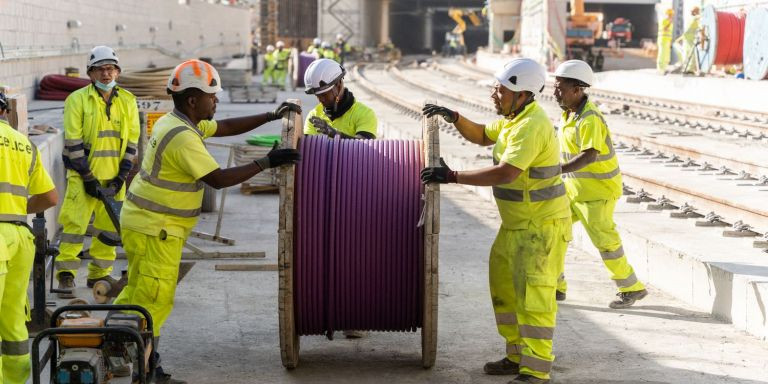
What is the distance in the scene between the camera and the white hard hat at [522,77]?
7242 mm

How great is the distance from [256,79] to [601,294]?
38327mm

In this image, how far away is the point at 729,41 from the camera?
32.9 meters

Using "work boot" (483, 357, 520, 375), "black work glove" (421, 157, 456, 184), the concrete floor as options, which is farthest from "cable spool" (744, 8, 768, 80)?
"black work glove" (421, 157, 456, 184)

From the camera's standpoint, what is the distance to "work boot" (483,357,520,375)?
24.2 feet

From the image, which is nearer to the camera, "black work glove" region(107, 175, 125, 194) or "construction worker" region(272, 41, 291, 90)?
"black work glove" region(107, 175, 125, 194)

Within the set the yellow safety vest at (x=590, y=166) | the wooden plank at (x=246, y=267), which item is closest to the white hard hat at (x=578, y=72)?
the yellow safety vest at (x=590, y=166)

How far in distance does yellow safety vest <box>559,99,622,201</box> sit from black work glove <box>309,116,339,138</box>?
6.21 feet

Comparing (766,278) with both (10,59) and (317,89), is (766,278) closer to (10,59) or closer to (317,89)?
(317,89)

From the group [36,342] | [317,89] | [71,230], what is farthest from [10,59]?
[36,342]

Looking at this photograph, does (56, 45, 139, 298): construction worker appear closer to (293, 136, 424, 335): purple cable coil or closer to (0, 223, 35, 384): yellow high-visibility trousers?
(293, 136, 424, 335): purple cable coil

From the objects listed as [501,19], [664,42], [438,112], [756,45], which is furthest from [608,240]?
[501,19]

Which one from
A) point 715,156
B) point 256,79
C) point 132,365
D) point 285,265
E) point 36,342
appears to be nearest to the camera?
point 36,342

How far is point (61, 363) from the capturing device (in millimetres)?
5543

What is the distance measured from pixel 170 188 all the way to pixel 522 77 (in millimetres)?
2213
